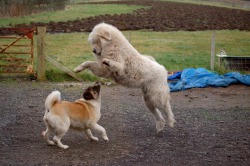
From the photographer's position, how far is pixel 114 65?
27.2 ft

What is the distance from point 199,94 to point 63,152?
6.20m

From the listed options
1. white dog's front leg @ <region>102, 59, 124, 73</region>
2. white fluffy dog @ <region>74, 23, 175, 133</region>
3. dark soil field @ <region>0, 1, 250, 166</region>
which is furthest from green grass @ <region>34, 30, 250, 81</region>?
white dog's front leg @ <region>102, 59, 124, 73</region>

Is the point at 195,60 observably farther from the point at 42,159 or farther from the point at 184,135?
the point at 42,159

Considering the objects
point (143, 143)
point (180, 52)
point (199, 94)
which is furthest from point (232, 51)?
point (143, 143)

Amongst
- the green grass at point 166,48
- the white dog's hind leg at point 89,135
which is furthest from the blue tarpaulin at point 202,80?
the white dog's hind leg at point 89,135

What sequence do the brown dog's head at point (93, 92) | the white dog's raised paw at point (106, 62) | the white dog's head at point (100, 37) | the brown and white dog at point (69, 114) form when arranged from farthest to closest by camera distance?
the white dog's head at point (100, 37) < the white dog's raised paw at point (106, 62) < the brown dog's head at point (93, 92) < the brown and white dog at point (69, 114)

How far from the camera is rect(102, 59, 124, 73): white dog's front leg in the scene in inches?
326

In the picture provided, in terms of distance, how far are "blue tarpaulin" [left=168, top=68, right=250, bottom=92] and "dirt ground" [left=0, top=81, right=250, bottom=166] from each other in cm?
23

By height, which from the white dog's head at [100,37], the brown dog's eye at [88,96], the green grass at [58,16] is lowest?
the green grass at [58,16]

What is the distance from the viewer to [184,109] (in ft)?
35.7

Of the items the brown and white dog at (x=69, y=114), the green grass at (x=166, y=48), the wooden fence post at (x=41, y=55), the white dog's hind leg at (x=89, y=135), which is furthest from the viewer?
the green grass at (x=166, y=48)

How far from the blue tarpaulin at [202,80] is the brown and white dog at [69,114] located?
5.45m

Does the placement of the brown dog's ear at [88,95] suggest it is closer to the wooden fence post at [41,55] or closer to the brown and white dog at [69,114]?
the brown and white dog at [69,114]

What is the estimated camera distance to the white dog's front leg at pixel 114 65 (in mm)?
8273
